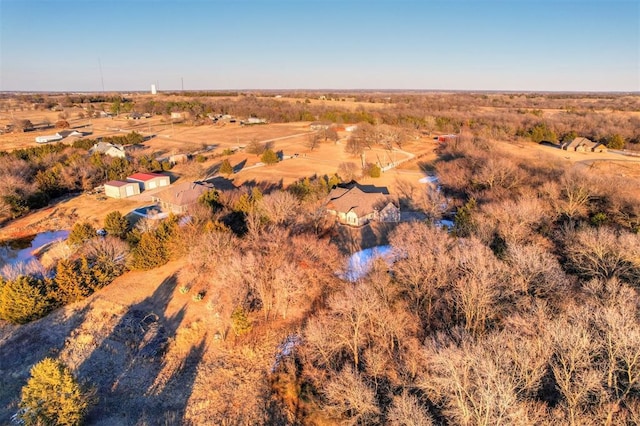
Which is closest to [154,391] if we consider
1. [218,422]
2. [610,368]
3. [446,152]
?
[218,422]

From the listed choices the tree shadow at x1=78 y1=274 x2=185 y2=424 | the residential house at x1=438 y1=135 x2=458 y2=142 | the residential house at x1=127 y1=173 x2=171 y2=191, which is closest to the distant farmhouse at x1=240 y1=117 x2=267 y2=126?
the residential house at x1=438 y1=135 x2=458 y2=142

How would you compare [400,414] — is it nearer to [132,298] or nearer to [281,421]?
[281,421]

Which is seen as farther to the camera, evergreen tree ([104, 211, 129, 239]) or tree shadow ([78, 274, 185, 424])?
evergreen tree ([104, 211, 129, 239])

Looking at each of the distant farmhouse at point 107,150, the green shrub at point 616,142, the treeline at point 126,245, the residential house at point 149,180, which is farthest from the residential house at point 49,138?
the green shrub at point 616,142

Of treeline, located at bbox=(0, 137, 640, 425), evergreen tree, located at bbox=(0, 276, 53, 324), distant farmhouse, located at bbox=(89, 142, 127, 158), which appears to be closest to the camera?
treeline, located at bbox=(0, 137, 640, 425)

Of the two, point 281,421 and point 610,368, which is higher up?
point 610,368

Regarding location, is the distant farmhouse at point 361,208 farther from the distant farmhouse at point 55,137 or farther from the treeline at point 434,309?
the distant farmhouse at point 55,137

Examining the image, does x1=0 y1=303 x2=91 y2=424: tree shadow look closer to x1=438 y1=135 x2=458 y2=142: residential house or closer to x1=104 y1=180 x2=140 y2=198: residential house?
x1=104 y1=180 x2=140 y2=198: residential house

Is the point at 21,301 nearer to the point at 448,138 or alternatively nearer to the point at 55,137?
the point at 448,138
